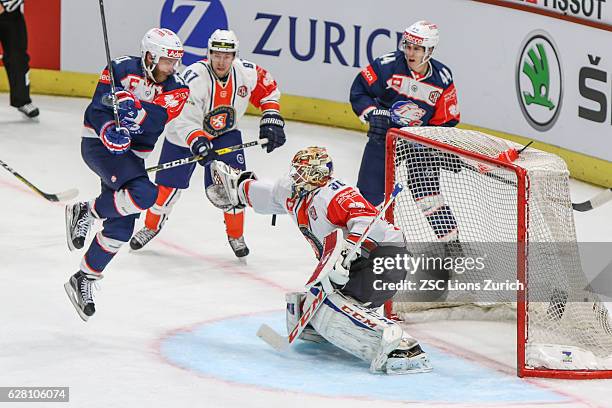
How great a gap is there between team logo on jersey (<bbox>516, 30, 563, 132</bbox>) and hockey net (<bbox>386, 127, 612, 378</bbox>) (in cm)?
222

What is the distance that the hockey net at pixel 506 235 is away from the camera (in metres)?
5.39

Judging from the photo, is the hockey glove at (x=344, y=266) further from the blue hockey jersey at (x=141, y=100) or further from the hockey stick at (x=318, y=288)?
the blue hockey jersey at (x=141, y=100)

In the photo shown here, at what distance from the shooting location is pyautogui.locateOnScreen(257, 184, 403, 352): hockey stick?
5.28 meters

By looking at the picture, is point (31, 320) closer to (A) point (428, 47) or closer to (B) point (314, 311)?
(B) point (314, 311)

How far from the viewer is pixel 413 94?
683cm

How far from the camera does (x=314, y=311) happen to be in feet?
17.9

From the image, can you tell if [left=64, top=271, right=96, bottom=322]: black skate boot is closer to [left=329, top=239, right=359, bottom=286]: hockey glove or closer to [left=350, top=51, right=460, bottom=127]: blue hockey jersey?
[left=329, top=239, right=359, bottom=286]: hockey glove

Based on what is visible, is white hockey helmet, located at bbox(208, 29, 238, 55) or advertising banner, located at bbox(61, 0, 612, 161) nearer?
white hockey helmet, located at bbox(208, 29, 238, 55)

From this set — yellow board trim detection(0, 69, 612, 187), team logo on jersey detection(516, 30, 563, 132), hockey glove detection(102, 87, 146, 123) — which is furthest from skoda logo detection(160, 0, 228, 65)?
hockey glove detection(102, 87, 146, 123)

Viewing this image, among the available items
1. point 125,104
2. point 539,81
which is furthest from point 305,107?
point 125,104

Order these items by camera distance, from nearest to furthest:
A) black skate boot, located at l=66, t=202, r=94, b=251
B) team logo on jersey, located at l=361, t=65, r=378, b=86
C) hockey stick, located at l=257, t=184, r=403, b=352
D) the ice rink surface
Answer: the ice rink surface < hockey stick, located at l=257, t=184, r=403, b=352 < black skate boot, located at l=66, t=202, r=94, b=251 < team logo on jersey, located at l=361, t=65, r=378, b=86

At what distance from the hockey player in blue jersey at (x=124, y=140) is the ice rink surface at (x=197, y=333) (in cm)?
30

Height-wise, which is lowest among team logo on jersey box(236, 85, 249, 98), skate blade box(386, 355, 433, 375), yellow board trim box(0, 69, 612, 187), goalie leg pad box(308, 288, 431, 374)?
yellow board trim box(0, 69, 612, 187)

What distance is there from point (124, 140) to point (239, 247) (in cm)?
155
